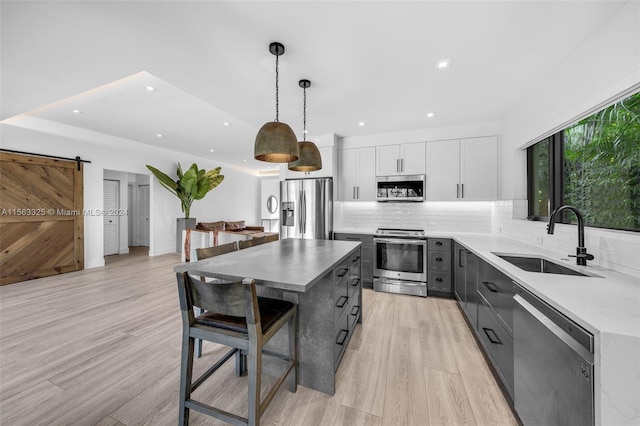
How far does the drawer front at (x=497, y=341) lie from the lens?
1.54 m

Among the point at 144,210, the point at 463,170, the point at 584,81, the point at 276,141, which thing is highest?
the point at 584,81

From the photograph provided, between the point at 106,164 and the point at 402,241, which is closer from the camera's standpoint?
the point at 402,241

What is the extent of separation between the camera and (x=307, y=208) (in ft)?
13.8

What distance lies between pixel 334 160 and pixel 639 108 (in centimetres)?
323

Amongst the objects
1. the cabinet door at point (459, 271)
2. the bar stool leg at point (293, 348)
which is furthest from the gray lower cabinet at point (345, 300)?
the cabinet door at point (459, 271)

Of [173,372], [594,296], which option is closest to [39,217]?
[173,372]

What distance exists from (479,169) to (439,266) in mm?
1553

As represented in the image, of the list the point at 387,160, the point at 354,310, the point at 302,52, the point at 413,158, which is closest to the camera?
the point at 302,52

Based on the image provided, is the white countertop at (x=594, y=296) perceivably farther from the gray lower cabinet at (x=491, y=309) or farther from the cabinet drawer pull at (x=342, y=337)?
the cabinet drawer pull at (x=342, y=337)

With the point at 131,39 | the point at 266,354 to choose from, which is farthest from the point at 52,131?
the point at 266,354

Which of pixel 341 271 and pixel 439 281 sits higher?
pixel 341 271

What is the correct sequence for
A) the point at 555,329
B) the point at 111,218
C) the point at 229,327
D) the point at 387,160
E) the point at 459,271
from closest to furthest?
the point at 555,329, the point at 229,327, the point at 459,271, the point at 387,160, the point at 111,218

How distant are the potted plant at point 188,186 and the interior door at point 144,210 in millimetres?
1752

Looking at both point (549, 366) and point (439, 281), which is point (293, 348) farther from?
point (439, 281)
